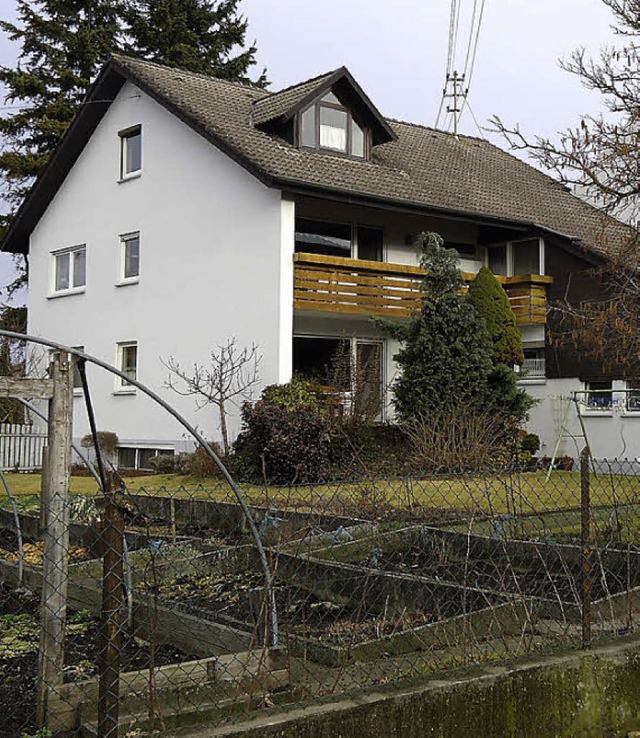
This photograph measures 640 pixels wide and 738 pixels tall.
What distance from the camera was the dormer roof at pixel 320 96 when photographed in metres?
20.2

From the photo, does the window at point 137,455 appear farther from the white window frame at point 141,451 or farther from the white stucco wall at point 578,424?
the white stucco wall at point 578,424

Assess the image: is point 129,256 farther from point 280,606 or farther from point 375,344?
point 280,606

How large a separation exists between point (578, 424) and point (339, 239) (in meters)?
6.53

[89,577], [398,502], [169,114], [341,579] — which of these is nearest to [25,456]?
[169,114]

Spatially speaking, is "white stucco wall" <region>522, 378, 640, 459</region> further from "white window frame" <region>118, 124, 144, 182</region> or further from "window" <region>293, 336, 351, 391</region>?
"white window frame" <region>118, 124, 144, 182</region>

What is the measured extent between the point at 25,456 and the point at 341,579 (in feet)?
56.2

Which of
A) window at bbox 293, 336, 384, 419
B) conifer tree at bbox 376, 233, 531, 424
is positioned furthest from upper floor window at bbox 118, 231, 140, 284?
conifer tree at bbox 376, 233, 531, 424

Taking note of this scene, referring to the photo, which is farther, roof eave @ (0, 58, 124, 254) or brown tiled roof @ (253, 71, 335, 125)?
roof eave @ (0, 58, 124, 254)

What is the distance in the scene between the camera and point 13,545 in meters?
10.7

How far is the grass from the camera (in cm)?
894

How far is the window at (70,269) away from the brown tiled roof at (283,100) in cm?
572

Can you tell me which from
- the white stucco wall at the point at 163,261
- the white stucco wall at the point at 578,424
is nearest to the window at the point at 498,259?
the white stucco wall at the point at 578,424

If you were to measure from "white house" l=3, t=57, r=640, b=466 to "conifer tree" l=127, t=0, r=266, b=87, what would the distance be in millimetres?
11316

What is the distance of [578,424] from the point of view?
67.1ft
